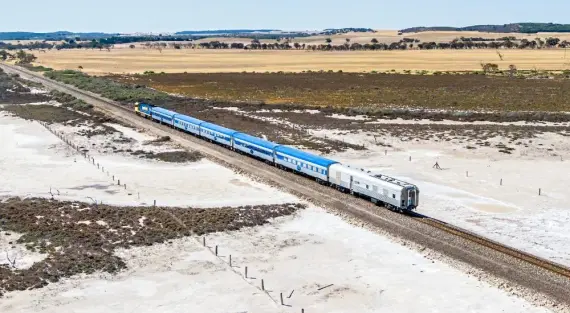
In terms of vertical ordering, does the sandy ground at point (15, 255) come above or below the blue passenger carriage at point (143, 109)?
below

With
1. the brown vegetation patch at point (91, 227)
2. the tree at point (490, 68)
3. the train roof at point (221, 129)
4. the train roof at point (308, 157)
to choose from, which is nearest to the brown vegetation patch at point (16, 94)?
the train roof at point (221, 129)

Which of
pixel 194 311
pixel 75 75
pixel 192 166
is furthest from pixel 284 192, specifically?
pixel 75 75

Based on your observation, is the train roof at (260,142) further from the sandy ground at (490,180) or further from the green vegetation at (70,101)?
the green vegetation at (70,101)

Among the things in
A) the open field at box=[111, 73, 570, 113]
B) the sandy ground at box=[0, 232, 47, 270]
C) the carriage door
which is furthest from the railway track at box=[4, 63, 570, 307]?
the open field at box=[111, 73, 570, 113]

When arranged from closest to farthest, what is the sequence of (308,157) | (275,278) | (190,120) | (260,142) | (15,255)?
(275,278)
(15,255)
(308,157)
(260,142)
(190,120)

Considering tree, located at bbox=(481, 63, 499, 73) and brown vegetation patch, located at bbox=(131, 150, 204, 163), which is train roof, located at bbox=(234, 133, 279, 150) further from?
tree, located at bbox=(481, 63, 499, 73)

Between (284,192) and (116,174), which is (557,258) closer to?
(284,192)

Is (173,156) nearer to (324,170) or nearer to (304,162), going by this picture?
(304,162)

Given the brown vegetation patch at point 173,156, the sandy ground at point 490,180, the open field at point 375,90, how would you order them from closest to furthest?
the sandy ground at point 490,180, the brown vegetation patch at point 173,156, the open field at point 375,90

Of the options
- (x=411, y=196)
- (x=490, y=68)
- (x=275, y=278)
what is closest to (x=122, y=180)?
(x=275, y=278)
